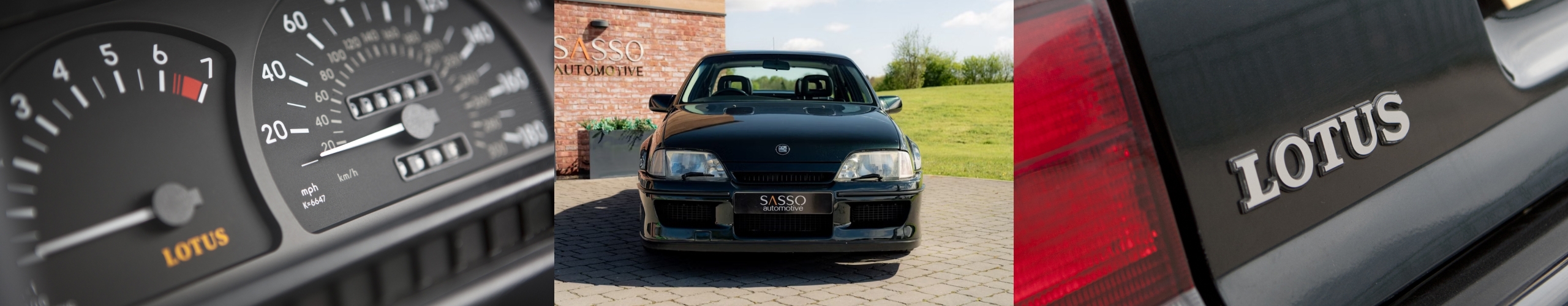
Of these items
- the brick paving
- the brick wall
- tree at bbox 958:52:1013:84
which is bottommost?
Result: the brick paving

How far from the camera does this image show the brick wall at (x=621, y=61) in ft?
32.5

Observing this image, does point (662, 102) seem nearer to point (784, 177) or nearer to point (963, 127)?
point (784, 177)

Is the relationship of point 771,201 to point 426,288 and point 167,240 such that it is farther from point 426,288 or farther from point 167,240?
point 167,240

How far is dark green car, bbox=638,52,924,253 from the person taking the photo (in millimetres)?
3639

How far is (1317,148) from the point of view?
3.28 feet

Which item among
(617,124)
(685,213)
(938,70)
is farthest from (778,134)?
(938,70)

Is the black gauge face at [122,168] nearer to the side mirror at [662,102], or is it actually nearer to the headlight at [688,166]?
the headlight at [688,166]

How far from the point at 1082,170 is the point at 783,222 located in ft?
9.15

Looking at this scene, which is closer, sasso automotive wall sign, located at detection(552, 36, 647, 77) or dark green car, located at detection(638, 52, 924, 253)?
dark green car, located at detection(638, 52, 924, 253)

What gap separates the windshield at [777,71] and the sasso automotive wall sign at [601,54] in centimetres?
529

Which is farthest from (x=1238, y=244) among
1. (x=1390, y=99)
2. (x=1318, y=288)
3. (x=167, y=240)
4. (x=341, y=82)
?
(x=167, y=240)

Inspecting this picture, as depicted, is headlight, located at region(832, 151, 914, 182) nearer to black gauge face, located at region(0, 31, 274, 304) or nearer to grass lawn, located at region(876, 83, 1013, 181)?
black gauge face, located at region(0, 31, 274, 304)

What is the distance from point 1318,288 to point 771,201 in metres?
2.69

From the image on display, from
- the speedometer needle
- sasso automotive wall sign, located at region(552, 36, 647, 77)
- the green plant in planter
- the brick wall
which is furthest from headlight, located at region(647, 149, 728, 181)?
sasso automotive wall sign, located at region(552, 36, 647, 77)
